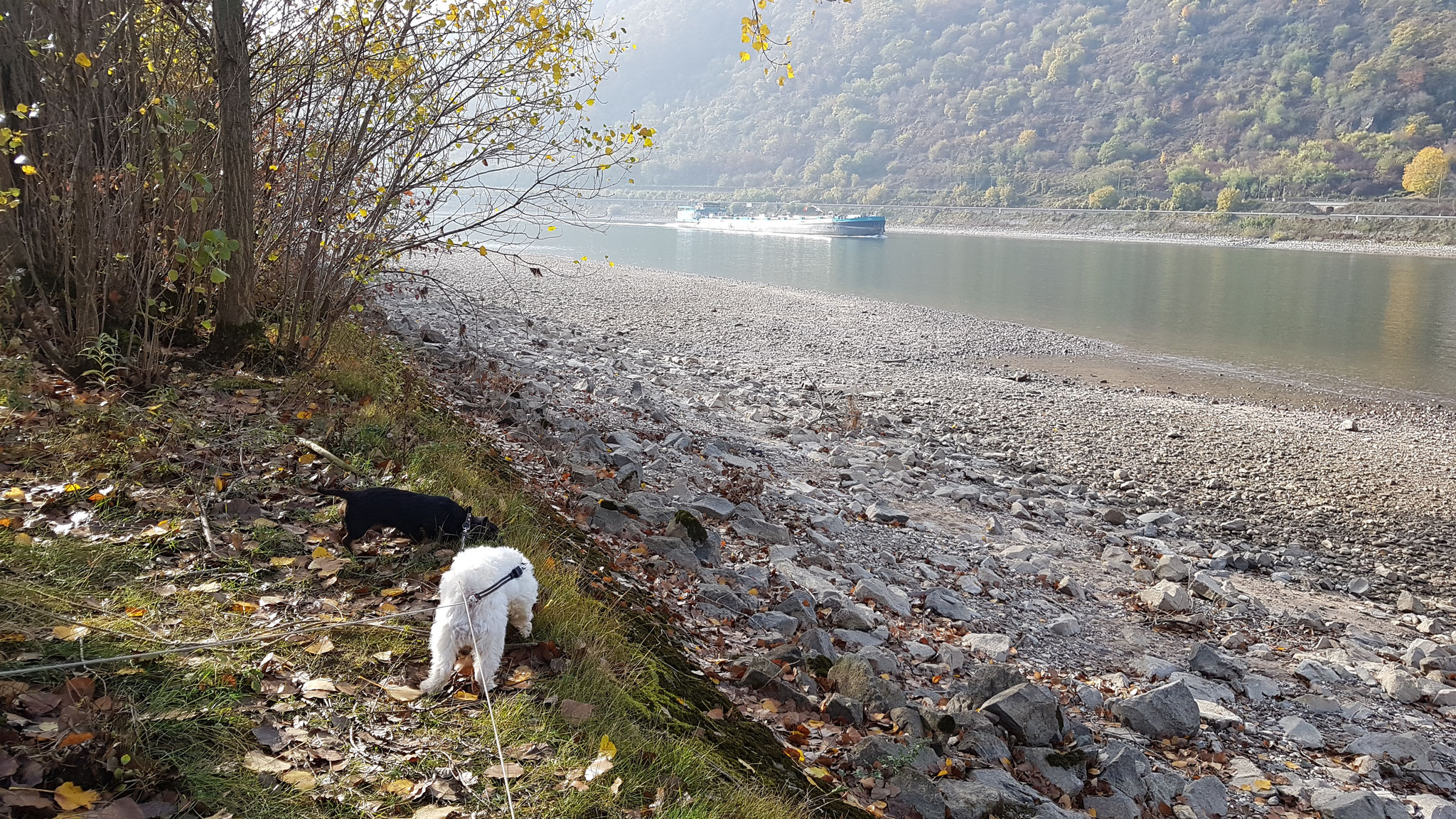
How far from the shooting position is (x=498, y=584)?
2.80 meters

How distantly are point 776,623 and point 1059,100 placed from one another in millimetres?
135008

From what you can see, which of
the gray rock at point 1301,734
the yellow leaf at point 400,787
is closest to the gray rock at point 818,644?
the yellow leaf at point 400,787

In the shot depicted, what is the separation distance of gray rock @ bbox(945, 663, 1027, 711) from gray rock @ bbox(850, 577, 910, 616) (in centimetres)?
105

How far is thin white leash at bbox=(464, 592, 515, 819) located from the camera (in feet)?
7.40

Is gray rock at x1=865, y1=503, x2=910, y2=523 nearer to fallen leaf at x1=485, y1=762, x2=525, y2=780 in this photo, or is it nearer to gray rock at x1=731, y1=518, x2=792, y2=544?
gray rock at x1=731, y1=518, x2=792, y2=544

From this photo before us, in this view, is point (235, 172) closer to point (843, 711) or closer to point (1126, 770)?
point (843, 711)

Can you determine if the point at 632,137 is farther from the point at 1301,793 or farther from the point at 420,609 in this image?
the point at 1301,793

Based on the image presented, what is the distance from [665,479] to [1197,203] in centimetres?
8600

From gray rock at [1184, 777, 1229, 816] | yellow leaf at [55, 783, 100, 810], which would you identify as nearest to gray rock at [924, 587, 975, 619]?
gray rock at [1184, 777, 1229, 816]

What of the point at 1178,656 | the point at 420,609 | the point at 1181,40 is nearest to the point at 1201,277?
the point at 1178,656

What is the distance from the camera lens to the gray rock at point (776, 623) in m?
4.63

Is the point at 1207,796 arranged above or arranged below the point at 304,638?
below

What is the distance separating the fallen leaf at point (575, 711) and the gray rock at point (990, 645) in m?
3.27

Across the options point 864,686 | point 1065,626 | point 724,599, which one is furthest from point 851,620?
point 1065,626
